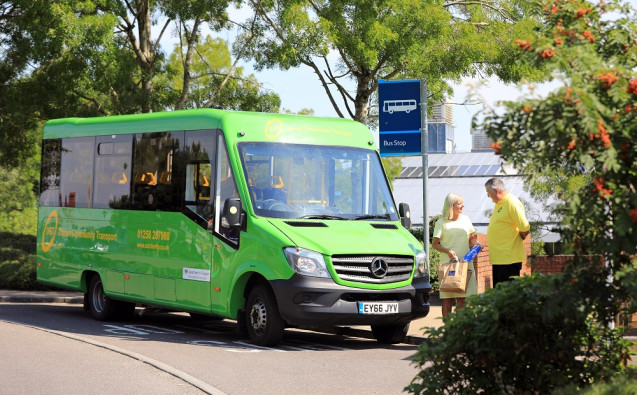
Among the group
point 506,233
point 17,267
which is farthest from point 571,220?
point 17,267

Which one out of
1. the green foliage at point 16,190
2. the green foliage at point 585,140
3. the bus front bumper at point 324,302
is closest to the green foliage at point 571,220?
the green foliage at point 585,140

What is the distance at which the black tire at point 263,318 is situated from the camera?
12617 millimetres

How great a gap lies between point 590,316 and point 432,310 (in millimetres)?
11560

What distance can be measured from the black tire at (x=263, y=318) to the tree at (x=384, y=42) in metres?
12.5

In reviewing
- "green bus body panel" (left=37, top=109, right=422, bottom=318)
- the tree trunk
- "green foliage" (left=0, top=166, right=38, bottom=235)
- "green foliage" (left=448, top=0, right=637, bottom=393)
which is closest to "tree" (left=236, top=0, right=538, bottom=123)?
the tree trunk

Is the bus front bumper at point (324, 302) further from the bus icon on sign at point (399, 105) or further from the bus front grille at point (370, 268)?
the bus icon on sign at point (399, 105)

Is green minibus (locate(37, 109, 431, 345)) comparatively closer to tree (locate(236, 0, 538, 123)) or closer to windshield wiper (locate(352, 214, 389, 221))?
windshield wiper (locate(352, 214, 389, 221))

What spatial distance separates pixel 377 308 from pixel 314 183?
1860 mm

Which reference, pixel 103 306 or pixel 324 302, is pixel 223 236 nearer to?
pixel 324 302

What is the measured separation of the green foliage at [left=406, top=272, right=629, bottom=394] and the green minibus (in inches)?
231

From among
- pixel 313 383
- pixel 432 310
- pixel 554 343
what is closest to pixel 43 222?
pixel 432 310

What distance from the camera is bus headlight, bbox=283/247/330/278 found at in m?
12.3

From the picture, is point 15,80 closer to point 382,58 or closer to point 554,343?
point 382,58

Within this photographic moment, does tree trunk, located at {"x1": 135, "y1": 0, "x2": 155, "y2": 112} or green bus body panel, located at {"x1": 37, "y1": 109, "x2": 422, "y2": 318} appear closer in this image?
green bus body panel, located at {"x1": 37, "y1": 109, "x2": 422, "y2": 318}
